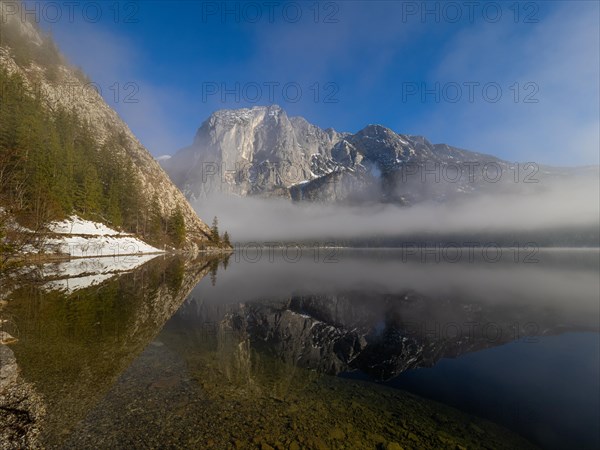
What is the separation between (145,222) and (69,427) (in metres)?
110

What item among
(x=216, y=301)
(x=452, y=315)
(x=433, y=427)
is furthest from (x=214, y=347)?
(x=452, y=315)

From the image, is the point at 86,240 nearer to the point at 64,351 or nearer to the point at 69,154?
the point at 69,154

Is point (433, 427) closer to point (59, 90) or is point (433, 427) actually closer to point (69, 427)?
point (69, 427)

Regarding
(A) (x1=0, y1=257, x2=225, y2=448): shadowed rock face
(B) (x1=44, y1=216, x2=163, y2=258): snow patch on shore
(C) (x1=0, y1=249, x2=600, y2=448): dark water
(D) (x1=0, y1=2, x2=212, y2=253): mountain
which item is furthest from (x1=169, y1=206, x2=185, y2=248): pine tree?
(C) (x1=0, y1=249, x2=600, y2=448): dark water

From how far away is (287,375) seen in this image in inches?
614

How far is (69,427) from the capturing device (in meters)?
9.39

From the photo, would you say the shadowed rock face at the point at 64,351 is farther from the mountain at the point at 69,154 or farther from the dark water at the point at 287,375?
the mountain at the point at 69,154

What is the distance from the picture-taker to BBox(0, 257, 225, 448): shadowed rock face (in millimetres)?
9656

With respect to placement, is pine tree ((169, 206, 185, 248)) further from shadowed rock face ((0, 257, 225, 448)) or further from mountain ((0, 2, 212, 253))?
shadowed rock face ((0, 257, 225, 448))

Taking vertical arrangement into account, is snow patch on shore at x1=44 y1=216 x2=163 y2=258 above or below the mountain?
below

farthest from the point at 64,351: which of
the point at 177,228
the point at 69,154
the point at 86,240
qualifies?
the point at 177,228

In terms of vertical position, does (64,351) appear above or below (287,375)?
above

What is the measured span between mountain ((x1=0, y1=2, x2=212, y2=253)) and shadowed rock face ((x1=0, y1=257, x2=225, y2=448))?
859cm

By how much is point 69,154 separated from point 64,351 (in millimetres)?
81434
